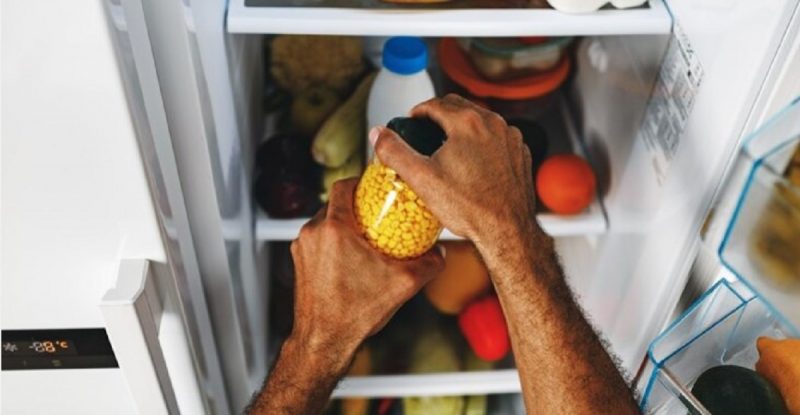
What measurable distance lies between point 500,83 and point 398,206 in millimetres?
433

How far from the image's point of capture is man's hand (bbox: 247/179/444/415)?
886mm

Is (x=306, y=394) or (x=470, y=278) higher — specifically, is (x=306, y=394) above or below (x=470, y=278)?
above

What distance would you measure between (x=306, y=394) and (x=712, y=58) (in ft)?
1.85

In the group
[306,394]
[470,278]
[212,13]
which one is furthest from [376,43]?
[306,394]

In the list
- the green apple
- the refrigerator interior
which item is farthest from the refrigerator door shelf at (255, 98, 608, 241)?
the green apple

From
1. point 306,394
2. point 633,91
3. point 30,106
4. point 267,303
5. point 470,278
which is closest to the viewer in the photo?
point 30,106

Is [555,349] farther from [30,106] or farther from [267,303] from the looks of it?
[267,303]

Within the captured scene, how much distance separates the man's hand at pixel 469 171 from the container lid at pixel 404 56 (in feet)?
0.70

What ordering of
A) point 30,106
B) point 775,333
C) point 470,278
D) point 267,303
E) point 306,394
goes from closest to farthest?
point 30,106, point 775,333, point 306,394, point 470,278, point 267,303

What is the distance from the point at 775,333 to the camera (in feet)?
2.72

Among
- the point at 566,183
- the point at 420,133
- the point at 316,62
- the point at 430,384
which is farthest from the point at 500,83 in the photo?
the point at 430,384

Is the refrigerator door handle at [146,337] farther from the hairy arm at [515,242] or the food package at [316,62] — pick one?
the food package at [316,62]

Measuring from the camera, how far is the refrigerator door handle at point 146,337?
75cm

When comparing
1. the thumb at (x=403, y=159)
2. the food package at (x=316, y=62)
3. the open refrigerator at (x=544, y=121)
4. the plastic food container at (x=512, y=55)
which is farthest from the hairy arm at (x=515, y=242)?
the food package at (x=316, y=62)
